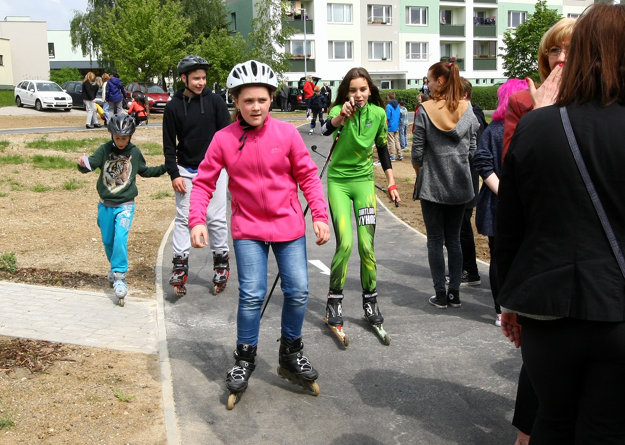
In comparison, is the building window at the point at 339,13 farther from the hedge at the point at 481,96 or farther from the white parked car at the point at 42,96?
the white parked car at the point at 42,96

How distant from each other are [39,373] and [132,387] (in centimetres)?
70

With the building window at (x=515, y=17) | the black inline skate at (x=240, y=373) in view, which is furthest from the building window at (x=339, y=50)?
the black inline skate at (x=240, y=373)

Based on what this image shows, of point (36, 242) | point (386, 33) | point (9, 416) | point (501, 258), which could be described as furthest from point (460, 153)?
point (386, 33)

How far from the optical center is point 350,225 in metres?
5.79

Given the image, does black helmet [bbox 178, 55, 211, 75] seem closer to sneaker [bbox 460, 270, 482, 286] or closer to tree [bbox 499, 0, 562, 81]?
sneaker [bbox 460, 270, 482, 286]

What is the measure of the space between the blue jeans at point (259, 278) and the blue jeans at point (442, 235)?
2.07 metres

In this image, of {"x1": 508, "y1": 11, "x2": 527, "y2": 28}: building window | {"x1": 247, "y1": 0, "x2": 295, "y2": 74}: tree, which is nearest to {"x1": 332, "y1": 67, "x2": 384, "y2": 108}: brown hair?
{"x1": 247, "y1": 0, "x2": 295, "y2": 74}: tree

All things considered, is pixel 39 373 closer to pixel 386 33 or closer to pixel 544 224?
pixel 544 224

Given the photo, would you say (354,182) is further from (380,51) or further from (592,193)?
(380,51)

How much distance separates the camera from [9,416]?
421 cm

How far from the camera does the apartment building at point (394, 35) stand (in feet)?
203

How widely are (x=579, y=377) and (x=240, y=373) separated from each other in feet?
8.30

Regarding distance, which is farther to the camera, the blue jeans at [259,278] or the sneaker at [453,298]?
the sneaker at [453,298]

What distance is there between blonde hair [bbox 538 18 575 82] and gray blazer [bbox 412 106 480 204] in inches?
92.4
